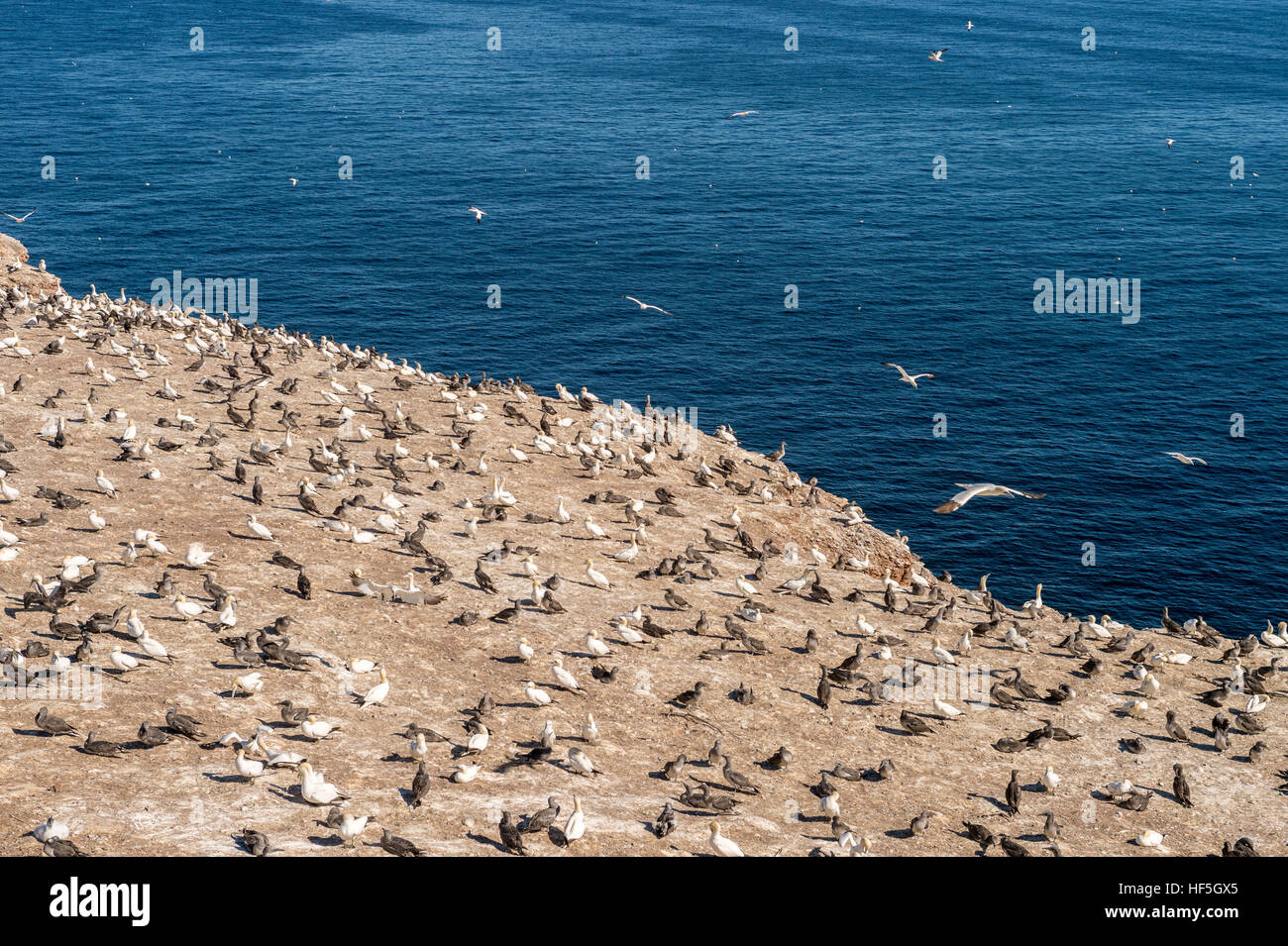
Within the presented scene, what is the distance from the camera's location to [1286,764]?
3672 cm

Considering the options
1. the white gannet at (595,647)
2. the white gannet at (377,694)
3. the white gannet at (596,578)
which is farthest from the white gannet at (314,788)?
the white gannet at (596,578)

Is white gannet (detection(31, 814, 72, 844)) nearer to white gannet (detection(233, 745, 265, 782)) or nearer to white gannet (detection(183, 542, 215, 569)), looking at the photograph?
white gannet (detection(233, 745, 265, 782))

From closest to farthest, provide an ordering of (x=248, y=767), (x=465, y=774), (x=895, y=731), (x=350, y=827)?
1. (x=350, y=827)
2. (x=248, y=767)
3. (x=465, y=774)
4. (x=895, y=731)

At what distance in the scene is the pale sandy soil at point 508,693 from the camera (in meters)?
28.0

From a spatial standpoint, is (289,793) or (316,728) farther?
(316,728)

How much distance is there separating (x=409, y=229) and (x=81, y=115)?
250 ft

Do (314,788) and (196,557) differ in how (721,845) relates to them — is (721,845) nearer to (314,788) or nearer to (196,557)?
(314,788)

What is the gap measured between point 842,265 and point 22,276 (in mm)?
84481

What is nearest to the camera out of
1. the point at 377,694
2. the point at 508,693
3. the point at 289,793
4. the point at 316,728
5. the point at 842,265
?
the point at 289,793

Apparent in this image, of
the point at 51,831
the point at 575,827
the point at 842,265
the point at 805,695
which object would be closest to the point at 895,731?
the point at 805,695

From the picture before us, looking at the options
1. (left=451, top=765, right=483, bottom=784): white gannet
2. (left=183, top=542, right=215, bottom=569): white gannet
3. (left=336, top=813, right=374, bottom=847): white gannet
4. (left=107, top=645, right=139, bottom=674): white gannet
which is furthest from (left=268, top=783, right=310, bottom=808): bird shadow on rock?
(left=183, top=542, right=215, bottom=569): white gannet

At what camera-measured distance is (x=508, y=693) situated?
113 ft

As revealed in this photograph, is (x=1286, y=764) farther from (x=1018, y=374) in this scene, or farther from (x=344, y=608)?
(x=1018, y=374)

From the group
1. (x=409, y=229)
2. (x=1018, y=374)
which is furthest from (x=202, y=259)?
(x=1018, y=374)
